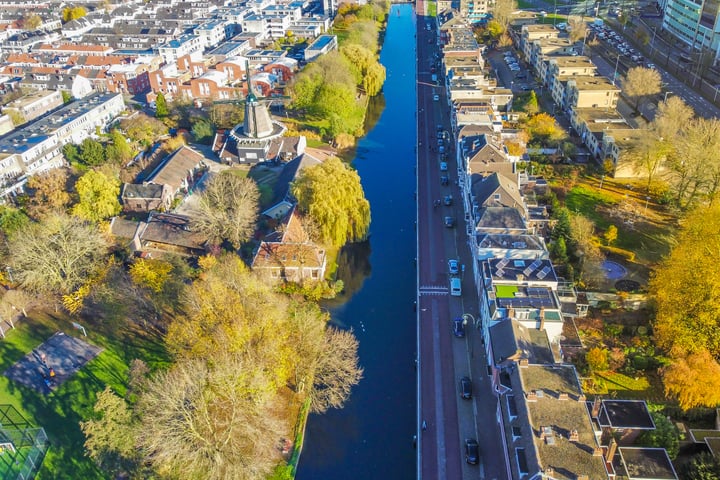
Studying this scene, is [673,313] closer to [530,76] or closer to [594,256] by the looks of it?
[594,256]

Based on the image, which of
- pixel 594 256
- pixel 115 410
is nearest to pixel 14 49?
pixel 115 410

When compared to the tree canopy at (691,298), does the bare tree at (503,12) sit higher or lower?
higher

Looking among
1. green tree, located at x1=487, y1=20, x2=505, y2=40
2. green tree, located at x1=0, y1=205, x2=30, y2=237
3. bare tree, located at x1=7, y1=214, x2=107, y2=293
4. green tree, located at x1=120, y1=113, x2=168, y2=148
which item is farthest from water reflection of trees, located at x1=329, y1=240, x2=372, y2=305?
green tree, located at x1=487, y1=20, x2=505, y2=40

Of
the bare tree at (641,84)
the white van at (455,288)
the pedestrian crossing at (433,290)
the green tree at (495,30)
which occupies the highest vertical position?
the green tree at (495,30)

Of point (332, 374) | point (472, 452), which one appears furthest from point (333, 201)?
point (472, 452)

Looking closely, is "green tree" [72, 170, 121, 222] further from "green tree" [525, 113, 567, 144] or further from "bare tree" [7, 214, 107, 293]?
"green tree" [525, 113, 567, 144]

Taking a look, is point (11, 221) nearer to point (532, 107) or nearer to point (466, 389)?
point (466, 389)

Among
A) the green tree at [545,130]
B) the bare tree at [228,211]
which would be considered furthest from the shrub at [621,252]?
the bare tree at [228,211]

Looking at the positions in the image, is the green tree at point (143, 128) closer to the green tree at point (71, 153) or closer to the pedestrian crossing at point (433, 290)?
the green tree at point (71, 153)
